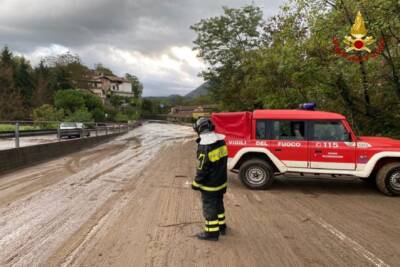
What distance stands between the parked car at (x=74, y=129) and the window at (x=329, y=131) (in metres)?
14.9

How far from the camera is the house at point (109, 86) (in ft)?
374

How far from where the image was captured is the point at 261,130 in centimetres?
923

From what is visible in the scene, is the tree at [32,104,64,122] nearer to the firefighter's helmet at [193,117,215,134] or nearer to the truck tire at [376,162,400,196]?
the truck tire at [376,162,400,196]

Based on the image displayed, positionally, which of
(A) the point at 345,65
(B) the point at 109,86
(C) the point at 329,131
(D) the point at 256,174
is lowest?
(D) the point at 256,174

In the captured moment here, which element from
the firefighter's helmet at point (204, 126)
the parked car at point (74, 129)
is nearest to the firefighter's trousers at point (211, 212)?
the firefighter's helmet at point (204, 126)

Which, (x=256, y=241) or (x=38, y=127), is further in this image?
(x=38, y=127)

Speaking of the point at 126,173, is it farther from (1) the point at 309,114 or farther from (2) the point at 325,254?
(2) the point at 325,254

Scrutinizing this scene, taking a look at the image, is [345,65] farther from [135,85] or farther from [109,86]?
[135,85]

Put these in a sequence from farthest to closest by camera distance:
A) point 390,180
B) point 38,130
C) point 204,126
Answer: point 38,130
point 390,180
point 204,126

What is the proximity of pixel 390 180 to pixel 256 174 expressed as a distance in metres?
3.24

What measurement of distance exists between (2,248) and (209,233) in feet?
9.59

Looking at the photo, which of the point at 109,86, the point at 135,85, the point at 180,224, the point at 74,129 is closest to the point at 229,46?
the point at 74,129

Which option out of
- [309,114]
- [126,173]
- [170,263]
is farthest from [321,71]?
[170,263]

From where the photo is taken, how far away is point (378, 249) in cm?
484
